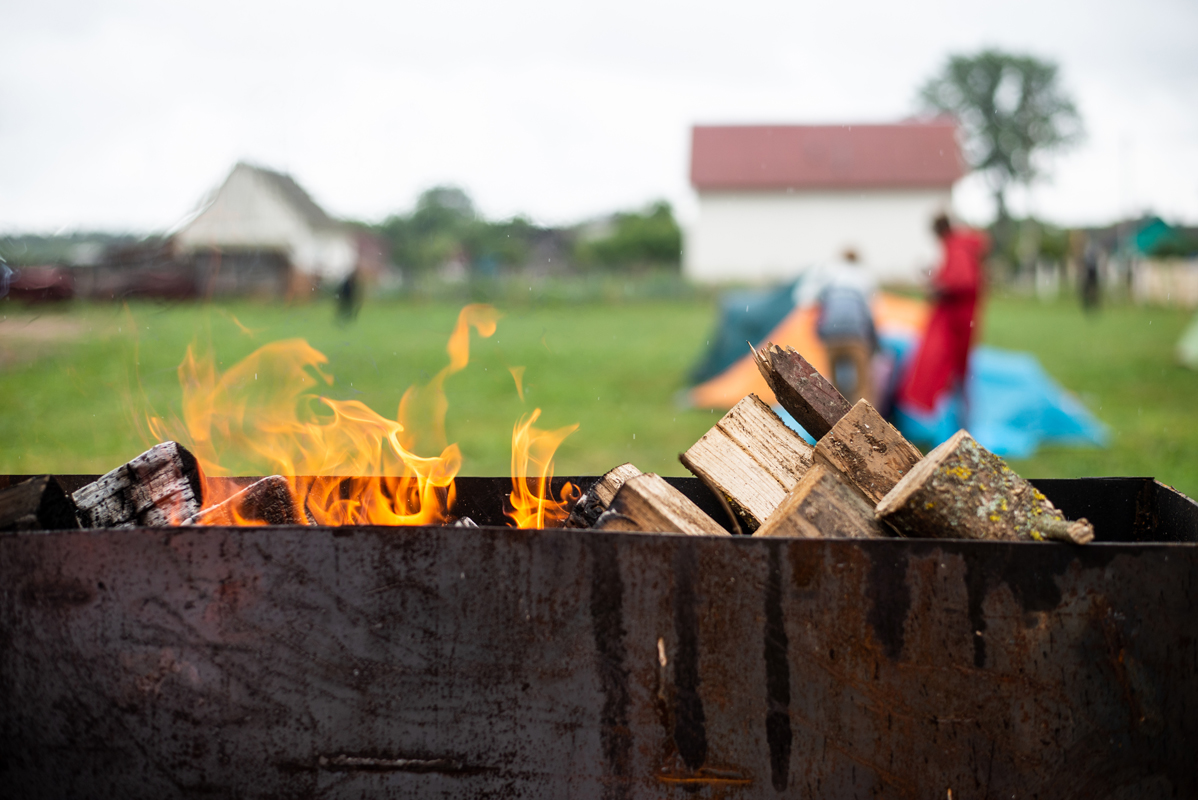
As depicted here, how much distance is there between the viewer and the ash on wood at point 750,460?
194 cm

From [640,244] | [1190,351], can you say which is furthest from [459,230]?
[640,244]

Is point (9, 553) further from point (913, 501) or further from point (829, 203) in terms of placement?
point (829, 203)

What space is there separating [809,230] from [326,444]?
103ft

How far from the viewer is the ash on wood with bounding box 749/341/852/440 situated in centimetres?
197

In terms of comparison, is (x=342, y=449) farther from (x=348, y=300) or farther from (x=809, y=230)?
(x=809, y=230)

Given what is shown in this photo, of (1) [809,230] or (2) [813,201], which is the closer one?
(1) [809,230]

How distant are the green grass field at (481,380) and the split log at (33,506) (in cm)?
54

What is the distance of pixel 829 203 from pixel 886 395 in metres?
28.1

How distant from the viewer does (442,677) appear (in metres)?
1.60

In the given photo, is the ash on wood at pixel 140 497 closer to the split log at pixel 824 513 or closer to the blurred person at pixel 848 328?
the split log at pixel 824 513

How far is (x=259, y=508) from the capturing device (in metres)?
1.99

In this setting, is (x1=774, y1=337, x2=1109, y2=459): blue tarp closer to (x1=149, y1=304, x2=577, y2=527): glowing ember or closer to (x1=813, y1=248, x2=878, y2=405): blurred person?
(x1=813, y1=248, x2=878, y2=405): blurred person

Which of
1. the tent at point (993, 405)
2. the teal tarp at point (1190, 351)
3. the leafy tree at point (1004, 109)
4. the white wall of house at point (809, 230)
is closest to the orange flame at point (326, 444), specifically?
the tent at point (993, 405)

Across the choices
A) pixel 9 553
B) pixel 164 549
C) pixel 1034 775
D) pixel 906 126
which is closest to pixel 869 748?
pixel 1034 775
